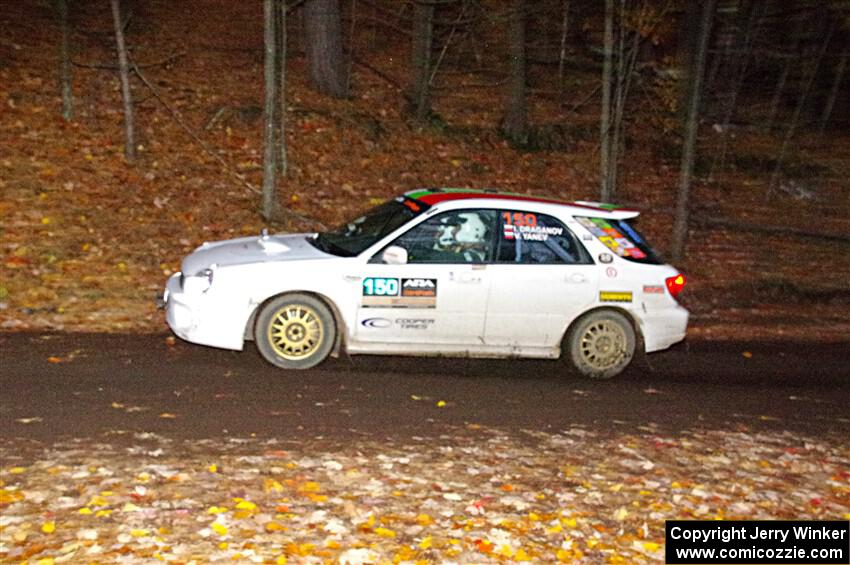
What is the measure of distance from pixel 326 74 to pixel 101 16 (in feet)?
17.5

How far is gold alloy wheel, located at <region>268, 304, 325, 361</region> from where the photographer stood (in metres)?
9.28

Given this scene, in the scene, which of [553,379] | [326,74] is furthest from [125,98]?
[553,379]

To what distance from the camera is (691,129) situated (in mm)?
14750

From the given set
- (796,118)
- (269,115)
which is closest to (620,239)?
(269,115)

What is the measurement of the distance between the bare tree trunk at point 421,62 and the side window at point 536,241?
9.22 meters

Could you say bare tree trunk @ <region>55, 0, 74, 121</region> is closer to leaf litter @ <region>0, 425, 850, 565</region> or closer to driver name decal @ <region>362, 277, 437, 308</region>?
driver name decal @ <region>362, 277, 437, 308</region>

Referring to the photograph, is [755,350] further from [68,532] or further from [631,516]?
[68,532]

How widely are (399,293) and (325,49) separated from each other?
405 inches

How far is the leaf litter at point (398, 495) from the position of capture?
17.7ft

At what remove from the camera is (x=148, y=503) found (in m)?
5.81

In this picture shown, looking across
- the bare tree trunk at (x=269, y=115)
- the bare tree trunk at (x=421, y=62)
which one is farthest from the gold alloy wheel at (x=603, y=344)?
the bare tree trunk at (x=421, y=62)

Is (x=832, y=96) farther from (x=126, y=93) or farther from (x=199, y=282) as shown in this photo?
(x=199, y=282)

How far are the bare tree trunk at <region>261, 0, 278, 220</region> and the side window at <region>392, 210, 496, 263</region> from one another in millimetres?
4651

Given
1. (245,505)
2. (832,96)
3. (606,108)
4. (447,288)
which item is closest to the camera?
(245,505)
